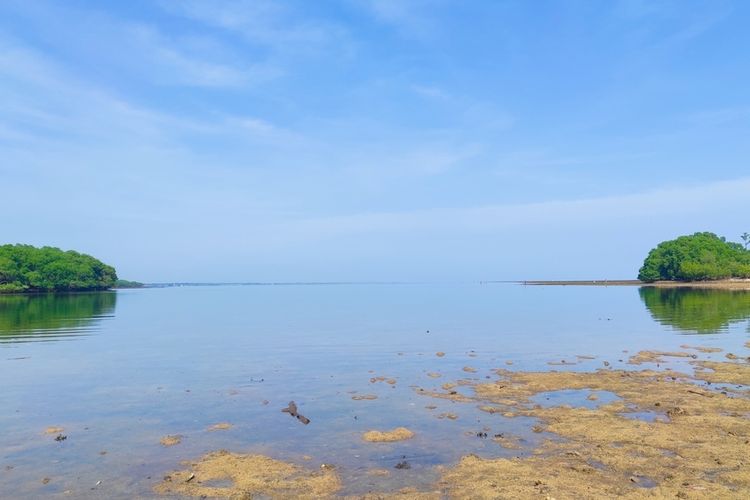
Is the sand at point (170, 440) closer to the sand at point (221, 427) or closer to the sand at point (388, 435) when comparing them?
the sand at point (221, 427)

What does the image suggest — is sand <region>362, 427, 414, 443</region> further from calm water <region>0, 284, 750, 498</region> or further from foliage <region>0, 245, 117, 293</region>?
foliage <region>0, 245, 117, 293</region>

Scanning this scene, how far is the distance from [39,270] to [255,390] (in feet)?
603

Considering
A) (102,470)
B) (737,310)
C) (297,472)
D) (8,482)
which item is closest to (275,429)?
(297,472)

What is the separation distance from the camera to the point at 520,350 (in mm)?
40812

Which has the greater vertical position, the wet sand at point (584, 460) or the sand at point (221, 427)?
the wet sand at point (584, 460)

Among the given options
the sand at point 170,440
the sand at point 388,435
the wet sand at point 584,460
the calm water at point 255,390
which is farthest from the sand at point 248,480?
the sand at point 388,435

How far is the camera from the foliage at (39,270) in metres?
166

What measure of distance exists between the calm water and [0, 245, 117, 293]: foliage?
424 ft

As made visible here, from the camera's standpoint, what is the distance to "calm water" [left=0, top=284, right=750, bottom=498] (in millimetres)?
16188

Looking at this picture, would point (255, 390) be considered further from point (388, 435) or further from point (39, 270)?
point (39, 270)

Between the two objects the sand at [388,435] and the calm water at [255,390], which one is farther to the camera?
the sand at [388,435]

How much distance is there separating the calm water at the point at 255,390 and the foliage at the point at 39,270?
12938 centimetres

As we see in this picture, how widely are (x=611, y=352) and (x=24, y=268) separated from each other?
187 m

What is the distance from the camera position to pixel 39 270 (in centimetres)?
17675
